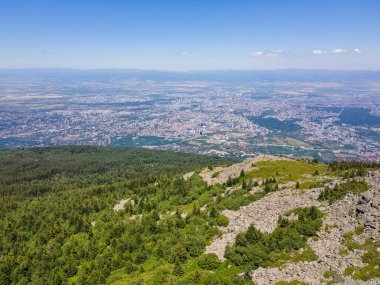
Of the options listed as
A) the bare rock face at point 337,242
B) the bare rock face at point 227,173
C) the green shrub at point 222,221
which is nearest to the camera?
the bare rock face at point 337,242

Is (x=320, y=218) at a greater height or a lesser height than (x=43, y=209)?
greater

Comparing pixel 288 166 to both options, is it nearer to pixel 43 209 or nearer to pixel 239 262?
pixel 239 262

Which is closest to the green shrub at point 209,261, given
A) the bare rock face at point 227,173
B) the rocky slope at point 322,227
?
the rocky slope at point 322,227

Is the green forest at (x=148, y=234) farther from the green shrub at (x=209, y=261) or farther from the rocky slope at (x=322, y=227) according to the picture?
the rocky slope at (x=322, y=227)

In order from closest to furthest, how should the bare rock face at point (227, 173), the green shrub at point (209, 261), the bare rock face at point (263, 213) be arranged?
the green shrub at point (209, 261), the bare rock face at point (263, 213), the bare rock face at point (227, 173)

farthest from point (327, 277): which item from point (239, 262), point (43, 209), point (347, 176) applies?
point (43, 209)

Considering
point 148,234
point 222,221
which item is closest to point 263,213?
point 222,221

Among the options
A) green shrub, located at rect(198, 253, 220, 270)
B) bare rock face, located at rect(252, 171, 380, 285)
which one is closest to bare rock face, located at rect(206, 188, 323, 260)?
green shrub, located at rect(198, 253, 220, 270)

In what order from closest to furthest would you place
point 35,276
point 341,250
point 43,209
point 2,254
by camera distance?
1. point 341,250
2. point 35,276
3. point 2,254
4. point 43,209

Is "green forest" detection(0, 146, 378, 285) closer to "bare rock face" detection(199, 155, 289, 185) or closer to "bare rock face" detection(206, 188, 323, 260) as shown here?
"bare rock face" detection(206, 188, 323, 260)
